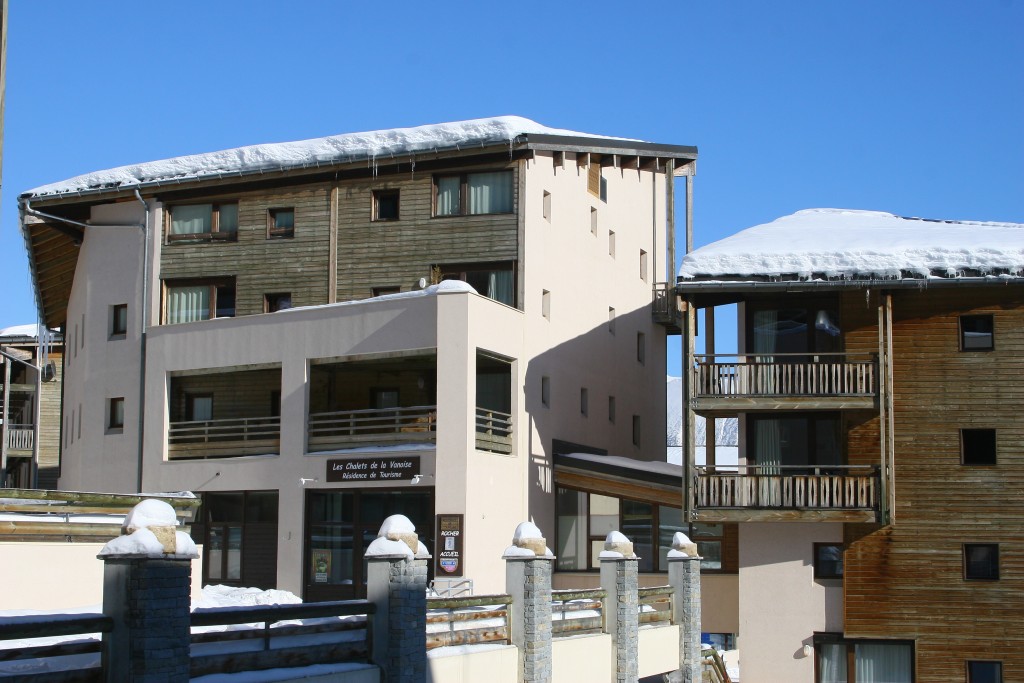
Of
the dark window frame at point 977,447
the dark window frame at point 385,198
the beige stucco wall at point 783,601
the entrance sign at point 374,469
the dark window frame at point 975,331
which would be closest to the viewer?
the dark window frame at point 977,447

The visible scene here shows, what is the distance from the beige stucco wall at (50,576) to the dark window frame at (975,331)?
1857cm

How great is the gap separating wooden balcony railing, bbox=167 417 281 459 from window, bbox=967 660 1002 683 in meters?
16.8

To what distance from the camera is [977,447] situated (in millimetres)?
29844

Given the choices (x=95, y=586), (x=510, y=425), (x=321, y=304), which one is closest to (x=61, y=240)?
(x=321, y=304)

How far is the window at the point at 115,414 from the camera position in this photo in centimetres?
3856

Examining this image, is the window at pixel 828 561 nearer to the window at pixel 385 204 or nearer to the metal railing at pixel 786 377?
the metal railing at pixel 786 377

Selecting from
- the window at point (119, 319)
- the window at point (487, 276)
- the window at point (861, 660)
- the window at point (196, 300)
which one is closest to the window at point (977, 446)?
the window at point (861, 660)

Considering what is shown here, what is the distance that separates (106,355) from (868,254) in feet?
68.9

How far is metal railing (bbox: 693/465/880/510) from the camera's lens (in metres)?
29.5

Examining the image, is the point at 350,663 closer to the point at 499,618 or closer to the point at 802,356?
the point at 499,618

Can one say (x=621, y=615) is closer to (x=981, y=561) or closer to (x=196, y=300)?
(x=981, y=561)

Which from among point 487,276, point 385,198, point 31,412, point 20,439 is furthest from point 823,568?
point 31,412

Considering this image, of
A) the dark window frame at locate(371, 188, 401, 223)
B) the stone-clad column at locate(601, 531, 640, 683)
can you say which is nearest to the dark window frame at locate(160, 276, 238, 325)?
the dark window frame at locate(371, 188, 401, 223)

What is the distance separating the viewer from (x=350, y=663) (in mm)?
16938
